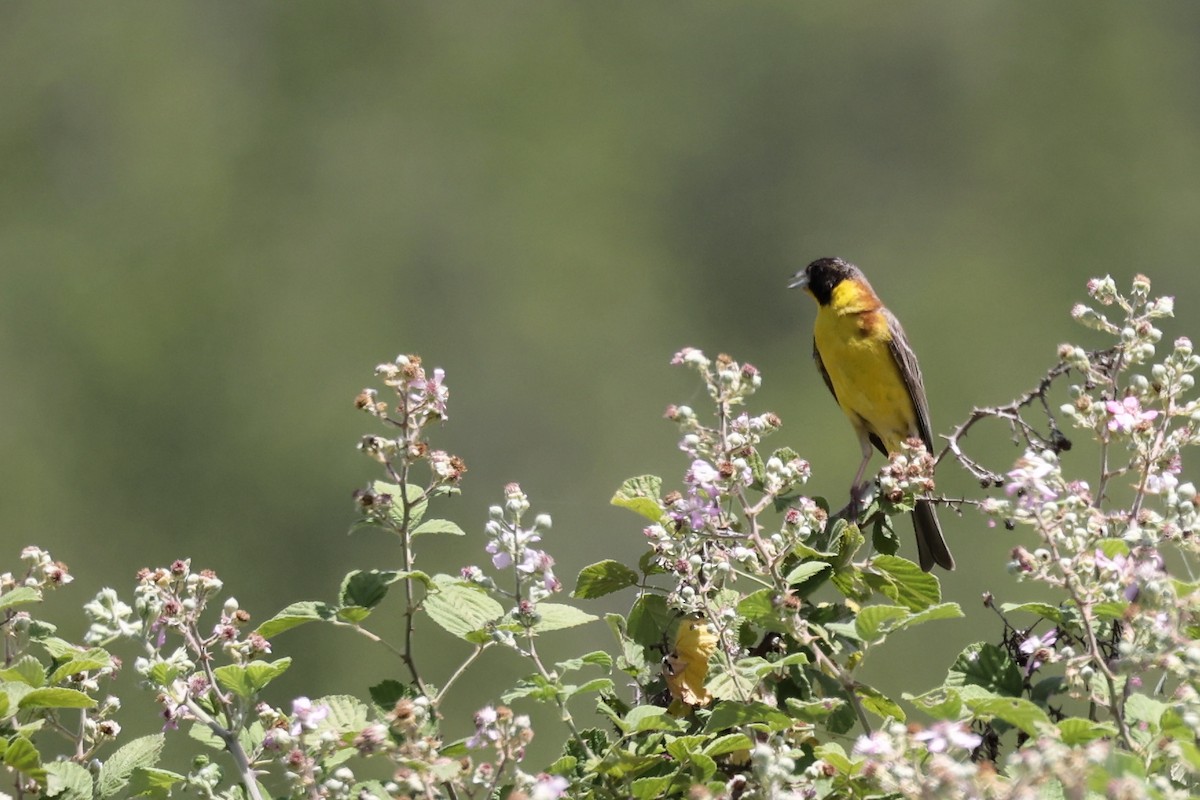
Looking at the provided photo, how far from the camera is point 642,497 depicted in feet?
8.12

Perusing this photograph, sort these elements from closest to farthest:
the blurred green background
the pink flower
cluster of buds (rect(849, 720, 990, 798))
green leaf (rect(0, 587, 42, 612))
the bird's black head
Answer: cluster of buds (rect(849, 720, 990, 798)), green leaf (rect(0, 587, 42, 612)), the pink flower, the bird's black head, the blurred green background

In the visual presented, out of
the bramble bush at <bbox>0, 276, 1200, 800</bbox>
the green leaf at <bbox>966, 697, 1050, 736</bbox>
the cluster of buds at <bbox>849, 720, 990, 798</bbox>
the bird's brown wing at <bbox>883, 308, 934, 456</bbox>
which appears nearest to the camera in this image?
the cluster of buds at <bbox>849, 720, 990, 798</bbox>

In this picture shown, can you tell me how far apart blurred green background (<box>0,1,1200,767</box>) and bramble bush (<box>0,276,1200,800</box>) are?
15653 mm

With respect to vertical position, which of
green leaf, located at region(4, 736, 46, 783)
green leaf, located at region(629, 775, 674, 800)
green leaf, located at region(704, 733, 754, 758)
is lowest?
green leaf, located at region(629, 775, 674, 800)

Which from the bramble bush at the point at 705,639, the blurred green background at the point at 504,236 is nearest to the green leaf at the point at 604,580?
the bramble bush at the point at 705,639

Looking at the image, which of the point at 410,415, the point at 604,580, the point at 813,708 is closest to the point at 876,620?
the point at 813,708

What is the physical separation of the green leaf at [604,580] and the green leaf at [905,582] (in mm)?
361

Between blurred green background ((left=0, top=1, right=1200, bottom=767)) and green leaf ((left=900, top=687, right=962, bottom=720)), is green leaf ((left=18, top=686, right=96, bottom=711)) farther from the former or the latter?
blurred green background ((left=0, top=1, right=1200, bottom=767))

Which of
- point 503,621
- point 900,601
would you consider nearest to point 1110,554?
point 900,601

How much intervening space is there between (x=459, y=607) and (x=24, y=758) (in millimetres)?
589

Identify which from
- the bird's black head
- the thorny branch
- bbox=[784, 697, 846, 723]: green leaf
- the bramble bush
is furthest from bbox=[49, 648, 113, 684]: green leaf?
the bird's black head

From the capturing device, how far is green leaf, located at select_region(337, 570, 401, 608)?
91.1 inches

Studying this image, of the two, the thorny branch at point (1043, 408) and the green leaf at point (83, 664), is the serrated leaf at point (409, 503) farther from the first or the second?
the thorny branch at point (1043, 408)

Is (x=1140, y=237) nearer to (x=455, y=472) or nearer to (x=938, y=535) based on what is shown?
(x=938, y=535)
